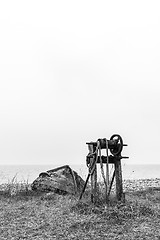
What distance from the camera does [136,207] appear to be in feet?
29.3

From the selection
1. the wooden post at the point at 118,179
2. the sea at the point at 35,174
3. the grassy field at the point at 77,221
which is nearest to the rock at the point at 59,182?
the sea at the point at 35,174

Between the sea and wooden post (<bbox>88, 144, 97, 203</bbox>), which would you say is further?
the sea

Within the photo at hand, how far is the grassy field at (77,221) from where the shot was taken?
6.87m

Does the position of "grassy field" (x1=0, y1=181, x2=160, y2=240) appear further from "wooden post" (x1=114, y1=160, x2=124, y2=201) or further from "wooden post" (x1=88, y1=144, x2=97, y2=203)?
"wooden post" (x1=114, y1=160, x2=124, y2=201)

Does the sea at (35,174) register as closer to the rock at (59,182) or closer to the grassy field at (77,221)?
the rock at (59,182)

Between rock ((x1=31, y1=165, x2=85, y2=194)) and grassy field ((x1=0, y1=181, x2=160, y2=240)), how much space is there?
7.78 ft

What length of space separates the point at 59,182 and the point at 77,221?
5.58m

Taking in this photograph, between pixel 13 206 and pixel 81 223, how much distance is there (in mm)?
3356

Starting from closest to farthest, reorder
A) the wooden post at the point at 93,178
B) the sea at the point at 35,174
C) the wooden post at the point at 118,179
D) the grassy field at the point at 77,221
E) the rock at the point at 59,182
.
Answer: the grassy field at the point at 77,221, the wooden post at the point at 93,178, the wooden post at the point at 118,179, the rock at the point at 59,182, the sea at the point at 35,174

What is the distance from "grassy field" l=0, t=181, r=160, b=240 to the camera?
6871 mm

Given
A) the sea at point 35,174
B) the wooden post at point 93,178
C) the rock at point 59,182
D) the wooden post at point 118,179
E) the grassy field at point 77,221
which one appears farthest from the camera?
the sea at point 35,174

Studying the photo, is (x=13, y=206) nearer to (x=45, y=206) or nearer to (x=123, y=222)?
(x=45, y=206)

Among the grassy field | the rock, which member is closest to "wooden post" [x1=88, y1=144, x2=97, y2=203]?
the grassy field

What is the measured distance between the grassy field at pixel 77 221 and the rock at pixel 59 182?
2.37 metres
